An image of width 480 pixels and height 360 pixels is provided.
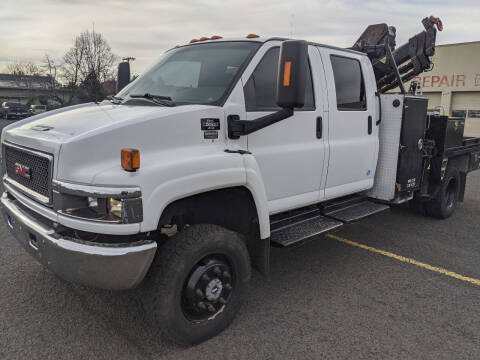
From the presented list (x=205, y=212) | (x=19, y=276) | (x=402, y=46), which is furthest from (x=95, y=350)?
(x=402, y=46)

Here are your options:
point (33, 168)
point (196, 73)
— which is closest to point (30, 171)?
point (33, 168)

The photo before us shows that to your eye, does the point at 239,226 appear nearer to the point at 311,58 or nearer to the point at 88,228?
the point at 88,228

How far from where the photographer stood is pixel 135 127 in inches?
105

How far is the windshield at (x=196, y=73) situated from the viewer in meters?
3.29

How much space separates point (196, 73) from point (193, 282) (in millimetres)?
1782

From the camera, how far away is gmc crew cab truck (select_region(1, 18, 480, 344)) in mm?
2516

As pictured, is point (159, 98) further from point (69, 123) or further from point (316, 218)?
point (316, 218)

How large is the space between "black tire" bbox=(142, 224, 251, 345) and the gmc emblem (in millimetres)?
1117

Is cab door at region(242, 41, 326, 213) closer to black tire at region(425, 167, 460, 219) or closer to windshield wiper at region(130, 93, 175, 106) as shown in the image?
windshield wiper at region(130, 93, 175, 106)

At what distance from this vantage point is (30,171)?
2916 mm

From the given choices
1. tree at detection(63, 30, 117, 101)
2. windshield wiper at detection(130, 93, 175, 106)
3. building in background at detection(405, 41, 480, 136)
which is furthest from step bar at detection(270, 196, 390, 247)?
tree at detection(63, 30, 117, 101)

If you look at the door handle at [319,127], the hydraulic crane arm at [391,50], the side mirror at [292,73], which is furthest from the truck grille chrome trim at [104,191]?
the hydraulic crane arm at [391,50]

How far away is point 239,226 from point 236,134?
76 centimetres

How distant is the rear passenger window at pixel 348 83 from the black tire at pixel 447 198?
241 cm
